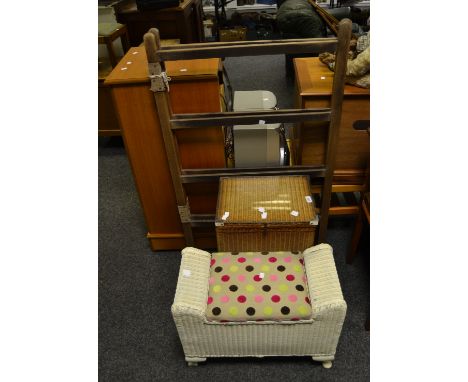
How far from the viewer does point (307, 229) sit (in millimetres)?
1504

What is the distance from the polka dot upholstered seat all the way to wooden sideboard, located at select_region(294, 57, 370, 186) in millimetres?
497

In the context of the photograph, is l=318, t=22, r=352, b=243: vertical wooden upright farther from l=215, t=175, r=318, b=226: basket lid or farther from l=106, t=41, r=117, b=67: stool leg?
l=106, t=41, r=117, b=67: stool leg

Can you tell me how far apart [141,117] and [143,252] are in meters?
0.90

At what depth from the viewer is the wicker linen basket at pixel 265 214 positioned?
1481 mm

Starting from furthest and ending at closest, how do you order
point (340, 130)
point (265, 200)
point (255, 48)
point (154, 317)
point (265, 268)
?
point (154, 317), point (340, 130), point (265, 200), point (265, 268), point (255, 48)

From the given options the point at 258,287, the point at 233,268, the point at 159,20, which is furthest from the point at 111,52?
the point at 258,287

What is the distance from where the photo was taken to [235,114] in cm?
140

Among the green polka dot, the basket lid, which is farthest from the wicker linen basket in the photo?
the green polka dot

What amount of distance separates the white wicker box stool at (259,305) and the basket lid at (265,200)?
0.16 m

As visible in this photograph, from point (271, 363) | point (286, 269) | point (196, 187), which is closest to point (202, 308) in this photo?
point (286, 269)

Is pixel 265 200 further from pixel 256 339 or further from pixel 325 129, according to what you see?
pixel 256 339

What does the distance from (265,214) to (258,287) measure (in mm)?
301

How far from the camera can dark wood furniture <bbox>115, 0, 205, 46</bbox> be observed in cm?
283

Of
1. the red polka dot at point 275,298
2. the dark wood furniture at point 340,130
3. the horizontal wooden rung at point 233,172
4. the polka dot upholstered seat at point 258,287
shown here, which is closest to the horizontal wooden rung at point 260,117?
the dark wood furniture at point 340,130
